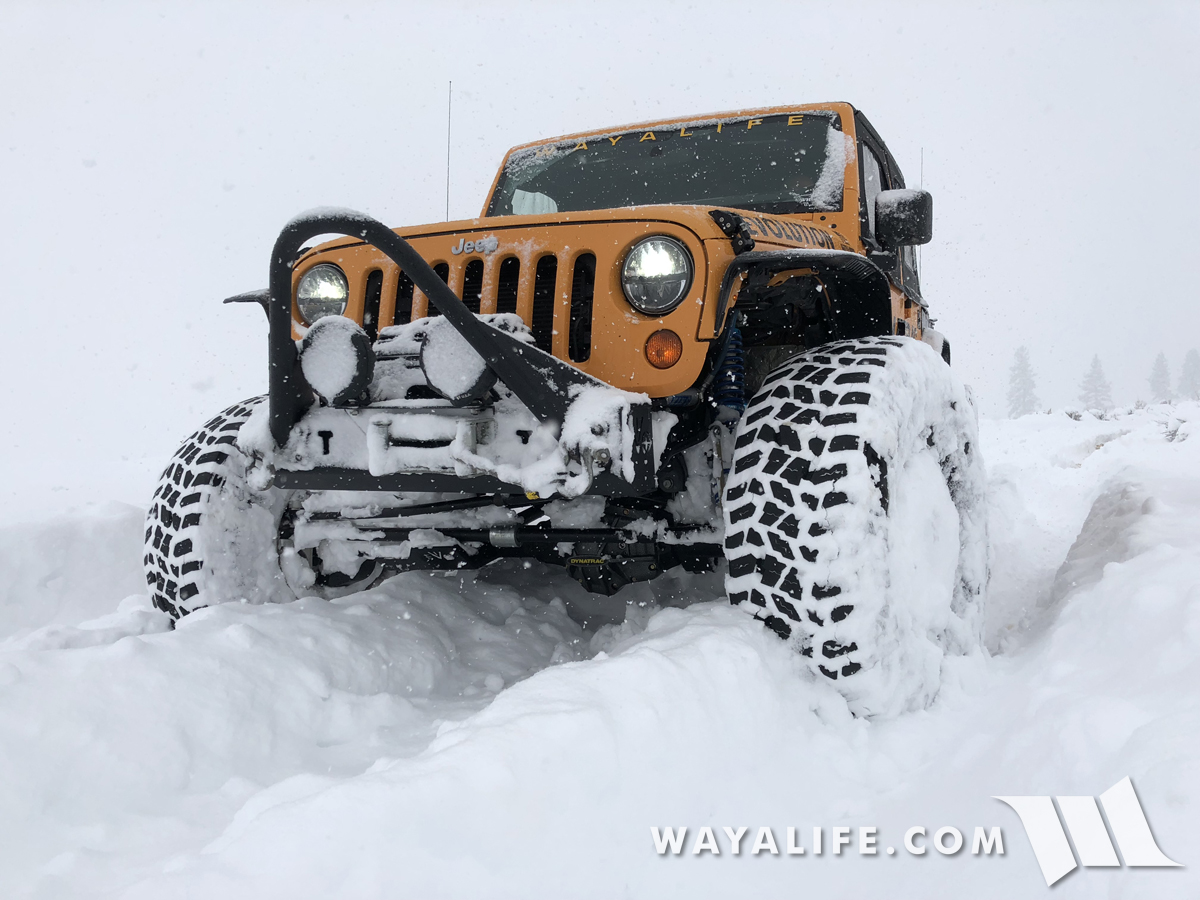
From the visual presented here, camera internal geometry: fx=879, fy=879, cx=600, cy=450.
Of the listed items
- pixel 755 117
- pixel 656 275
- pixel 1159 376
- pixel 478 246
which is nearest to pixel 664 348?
pixel 656 275

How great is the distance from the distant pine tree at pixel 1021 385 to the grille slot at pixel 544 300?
39.2m

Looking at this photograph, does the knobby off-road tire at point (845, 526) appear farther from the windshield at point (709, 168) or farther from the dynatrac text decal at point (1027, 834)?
the windshield at point (709, 168)

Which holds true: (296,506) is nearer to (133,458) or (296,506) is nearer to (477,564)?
(477,564)

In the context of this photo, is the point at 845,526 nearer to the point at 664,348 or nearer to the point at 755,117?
the point at 664,348

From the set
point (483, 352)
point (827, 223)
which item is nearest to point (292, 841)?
point (483, 352)

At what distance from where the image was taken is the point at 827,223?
377 centimetres

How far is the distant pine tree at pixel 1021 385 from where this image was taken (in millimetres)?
38156

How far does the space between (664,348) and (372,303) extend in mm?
1127

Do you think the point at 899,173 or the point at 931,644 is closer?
the point at 931,644

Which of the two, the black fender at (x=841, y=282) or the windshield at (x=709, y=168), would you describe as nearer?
the black fender at (x=841, y=282)

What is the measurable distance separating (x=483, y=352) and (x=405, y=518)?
36.7 inches

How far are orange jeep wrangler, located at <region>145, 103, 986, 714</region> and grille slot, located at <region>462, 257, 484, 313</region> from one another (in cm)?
1

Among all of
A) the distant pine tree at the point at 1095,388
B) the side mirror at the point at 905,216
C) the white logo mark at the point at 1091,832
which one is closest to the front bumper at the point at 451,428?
the white logo mark at the point at 1091,832

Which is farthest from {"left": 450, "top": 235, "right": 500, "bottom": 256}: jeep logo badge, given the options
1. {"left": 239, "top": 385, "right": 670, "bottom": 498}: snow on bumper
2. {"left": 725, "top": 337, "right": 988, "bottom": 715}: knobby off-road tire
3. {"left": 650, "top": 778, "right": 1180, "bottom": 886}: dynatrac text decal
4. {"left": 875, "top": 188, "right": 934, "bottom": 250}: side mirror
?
{"left": 650, "top": 778, "right": 1180, "bottom": 886}: dynatrac text decal
